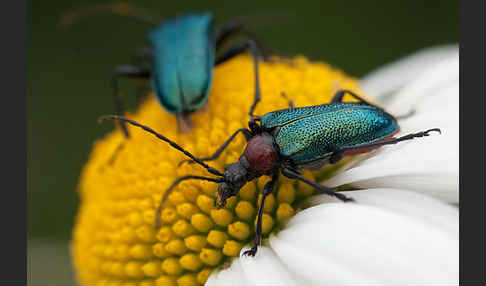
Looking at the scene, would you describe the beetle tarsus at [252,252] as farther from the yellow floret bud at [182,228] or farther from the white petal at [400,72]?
the white petal at [400,72]

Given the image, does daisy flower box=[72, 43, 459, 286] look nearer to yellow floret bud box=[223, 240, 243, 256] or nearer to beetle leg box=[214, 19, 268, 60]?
yellow floret bud box=[223, 240, 243, 256]

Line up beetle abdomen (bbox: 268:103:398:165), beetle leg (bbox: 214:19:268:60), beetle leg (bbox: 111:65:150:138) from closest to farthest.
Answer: beetle abdomen (bbox: 268:103:398:165)
beetle leg (bbox: 111:65:150:138)
beetle leg (bbox: 214:19:268:60)

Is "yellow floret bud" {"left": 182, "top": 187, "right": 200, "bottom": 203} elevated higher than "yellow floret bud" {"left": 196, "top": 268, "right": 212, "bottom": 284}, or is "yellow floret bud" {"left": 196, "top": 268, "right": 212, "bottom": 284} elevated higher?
"yellow floret bud" {"left": 182, "top": 187, "right": 200, "bottom": 203}

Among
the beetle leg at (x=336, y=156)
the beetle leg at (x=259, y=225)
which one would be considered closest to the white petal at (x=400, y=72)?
the beetle leg at (x=336, y=156)

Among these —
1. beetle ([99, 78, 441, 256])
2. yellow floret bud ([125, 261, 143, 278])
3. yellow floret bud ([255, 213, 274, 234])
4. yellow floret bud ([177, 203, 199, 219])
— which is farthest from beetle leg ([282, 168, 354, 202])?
yellow floret bud ([125, 261, 143, 278])

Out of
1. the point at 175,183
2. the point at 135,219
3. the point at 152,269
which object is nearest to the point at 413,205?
the point at 175,183

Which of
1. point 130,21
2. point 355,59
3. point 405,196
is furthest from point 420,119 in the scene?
point 130,21

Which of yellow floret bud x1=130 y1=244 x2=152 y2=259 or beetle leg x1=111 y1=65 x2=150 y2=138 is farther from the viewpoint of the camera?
beetle leg x1=111 y1=65 x2=150 y2=138

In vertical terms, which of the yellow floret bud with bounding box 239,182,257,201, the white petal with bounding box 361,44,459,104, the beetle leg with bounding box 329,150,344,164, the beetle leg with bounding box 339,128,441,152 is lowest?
the yellow floret bud with bounding box 239,182,257,201

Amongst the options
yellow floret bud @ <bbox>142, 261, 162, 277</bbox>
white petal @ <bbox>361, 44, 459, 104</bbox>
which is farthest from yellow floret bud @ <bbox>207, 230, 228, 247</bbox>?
white petal @ <bbox>361, 44, 459, 104</bbox>

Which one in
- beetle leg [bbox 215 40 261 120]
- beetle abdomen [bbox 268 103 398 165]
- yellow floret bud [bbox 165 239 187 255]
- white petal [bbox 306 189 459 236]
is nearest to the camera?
white petal [bbox 306 189 459 236]
